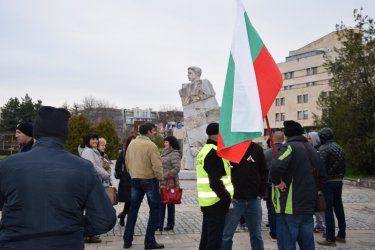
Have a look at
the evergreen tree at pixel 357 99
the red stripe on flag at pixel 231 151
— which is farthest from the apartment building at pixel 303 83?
the red stripe on flag at pixel 231 151

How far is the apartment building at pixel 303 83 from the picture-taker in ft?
231

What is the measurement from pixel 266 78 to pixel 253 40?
0.57 meters

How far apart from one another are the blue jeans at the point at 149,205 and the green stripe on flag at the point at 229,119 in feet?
7.39

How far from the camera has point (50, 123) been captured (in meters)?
3.26

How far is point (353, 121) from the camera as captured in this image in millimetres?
21359

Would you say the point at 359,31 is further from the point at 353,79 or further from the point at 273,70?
the point at 273,70

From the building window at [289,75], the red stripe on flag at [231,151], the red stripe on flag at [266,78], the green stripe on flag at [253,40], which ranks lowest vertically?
the red stripe on flag at [231,151]

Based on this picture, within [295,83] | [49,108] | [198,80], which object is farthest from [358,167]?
[295,83]

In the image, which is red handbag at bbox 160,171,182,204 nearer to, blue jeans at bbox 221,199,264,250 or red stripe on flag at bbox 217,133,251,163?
blue jeans at bbox 221,199,264,250

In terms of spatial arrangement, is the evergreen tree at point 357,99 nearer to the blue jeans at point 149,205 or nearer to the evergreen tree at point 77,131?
the blue jeans at point 149,205

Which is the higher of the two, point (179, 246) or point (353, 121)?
point (353, 121)

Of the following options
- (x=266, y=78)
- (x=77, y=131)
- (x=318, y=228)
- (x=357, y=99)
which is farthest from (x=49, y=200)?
(x=77, y=131)

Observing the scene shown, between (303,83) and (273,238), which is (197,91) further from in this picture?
(303,83)

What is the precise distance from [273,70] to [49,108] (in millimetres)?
3476
